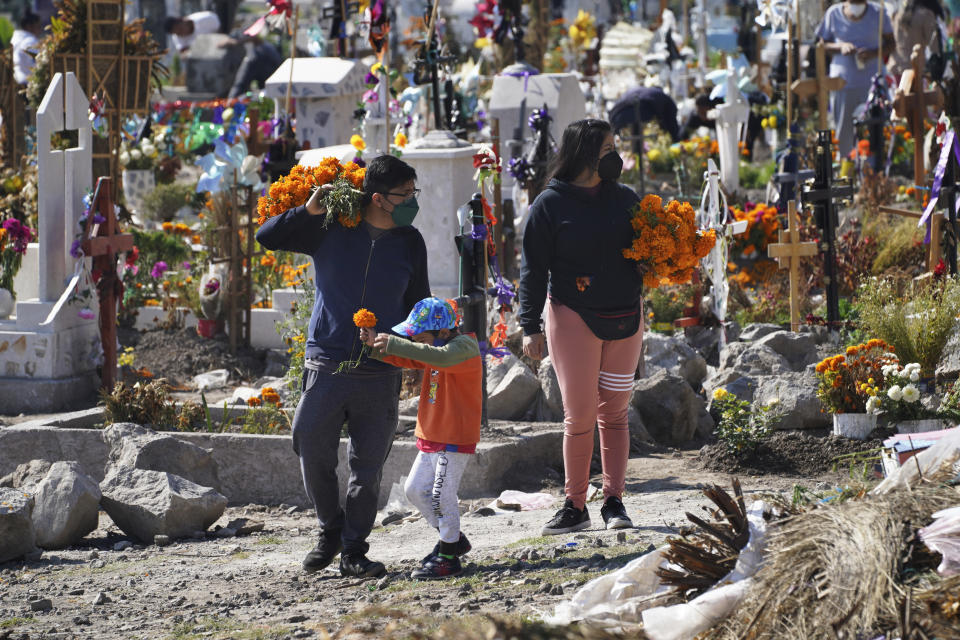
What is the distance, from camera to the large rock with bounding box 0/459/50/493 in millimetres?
6672

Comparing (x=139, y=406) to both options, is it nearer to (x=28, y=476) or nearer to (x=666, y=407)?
(x=28, y=476)

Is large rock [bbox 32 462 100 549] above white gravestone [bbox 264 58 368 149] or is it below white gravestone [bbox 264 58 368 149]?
below

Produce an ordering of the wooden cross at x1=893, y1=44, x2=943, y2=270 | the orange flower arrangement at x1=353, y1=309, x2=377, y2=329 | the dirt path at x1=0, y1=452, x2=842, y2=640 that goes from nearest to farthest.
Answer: the dirt path at x1=0, y1=452, x2=842, y2=640 → the orange flower arrangement at x1=353, y1=309, x2=377, y2=329 → the wooden cross at x1=893, y1=44, x2=943, y2=270

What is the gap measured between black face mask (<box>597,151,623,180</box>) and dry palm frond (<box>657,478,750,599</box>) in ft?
5.83

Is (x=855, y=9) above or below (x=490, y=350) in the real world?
above

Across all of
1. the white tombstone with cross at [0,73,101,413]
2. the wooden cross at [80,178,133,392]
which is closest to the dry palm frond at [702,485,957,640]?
the wooden cross at [80,178,133,392]

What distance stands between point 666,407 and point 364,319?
3.09m

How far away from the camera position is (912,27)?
1558cm

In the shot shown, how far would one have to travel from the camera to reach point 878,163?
1478 centimetres

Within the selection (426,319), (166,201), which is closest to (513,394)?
(426,319)

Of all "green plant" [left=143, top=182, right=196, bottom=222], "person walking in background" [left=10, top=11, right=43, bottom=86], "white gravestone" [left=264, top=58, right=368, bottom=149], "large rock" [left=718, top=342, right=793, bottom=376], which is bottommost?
"large rock" [left=718, top=342, right=793, bottom=376]

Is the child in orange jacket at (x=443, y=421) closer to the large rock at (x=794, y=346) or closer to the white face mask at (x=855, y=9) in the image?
the large rock at (x=794, y=346)

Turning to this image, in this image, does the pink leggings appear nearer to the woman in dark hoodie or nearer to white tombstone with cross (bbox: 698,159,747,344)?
the woman in dark hoodie

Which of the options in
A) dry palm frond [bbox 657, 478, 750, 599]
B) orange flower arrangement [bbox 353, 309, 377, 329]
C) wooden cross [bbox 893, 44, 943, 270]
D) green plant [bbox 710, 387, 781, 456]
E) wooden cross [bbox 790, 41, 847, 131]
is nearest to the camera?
dry palm frond [bbox 657, 478, 750, 599]
